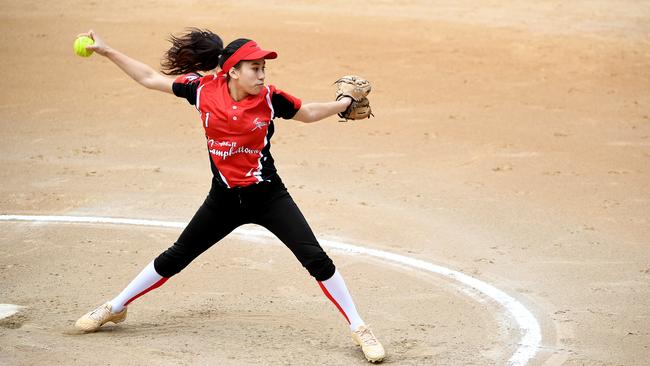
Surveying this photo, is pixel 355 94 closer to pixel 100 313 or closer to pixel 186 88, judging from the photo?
pixel 186 88

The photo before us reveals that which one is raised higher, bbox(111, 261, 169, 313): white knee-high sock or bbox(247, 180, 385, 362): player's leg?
bbox(247, 180, 385, 362): player's leg

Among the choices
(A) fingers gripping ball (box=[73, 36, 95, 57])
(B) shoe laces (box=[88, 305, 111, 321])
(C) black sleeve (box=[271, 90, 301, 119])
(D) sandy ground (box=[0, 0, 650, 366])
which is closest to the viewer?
(C) black sleeve (box=[271, 90, 301, 119])

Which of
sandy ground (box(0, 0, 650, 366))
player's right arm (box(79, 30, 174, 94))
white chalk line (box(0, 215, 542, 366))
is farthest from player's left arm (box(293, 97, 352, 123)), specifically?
white chalk line (box(0, 215, 542, 366))

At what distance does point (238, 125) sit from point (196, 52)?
Answer: 2.41 ft

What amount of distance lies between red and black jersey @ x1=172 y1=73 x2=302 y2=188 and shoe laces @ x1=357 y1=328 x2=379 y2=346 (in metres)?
1.14

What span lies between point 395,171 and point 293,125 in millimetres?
2520

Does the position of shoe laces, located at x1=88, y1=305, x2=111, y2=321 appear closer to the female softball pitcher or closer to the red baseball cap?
the female softball pitcher

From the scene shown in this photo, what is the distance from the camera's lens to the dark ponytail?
6.20 meters

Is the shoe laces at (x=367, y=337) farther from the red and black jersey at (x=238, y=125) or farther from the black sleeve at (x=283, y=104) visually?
the black sleeve at (x=283, y=104)

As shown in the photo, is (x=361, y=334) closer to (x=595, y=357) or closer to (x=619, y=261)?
(x=595, y=357)

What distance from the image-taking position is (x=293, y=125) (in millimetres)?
13195

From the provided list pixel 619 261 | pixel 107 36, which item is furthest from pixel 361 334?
pixel 107 36

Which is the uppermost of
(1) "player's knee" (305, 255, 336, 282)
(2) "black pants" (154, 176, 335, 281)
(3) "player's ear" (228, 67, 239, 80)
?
(3) "player's ear" (228, 67, 239, 80)

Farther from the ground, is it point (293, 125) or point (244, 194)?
point (244, 194)
